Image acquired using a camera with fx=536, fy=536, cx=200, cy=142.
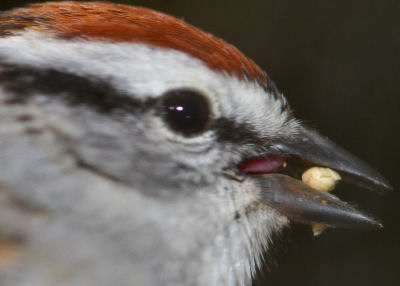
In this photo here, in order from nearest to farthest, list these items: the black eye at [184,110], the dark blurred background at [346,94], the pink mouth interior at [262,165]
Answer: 1. the black eye at [184,110]
2. the pink mouth interior at [262,165]
3. the dark blurred background at [346,94]

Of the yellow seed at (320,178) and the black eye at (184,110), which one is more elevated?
the black eye at (184,110)

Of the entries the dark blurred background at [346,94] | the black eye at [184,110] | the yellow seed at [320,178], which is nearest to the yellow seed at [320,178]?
the yellow seed at [320,178]

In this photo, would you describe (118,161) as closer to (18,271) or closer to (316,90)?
(18,271)

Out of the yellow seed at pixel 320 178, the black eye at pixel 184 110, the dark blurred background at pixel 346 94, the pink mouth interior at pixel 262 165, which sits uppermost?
the black eye at pixel 184 110

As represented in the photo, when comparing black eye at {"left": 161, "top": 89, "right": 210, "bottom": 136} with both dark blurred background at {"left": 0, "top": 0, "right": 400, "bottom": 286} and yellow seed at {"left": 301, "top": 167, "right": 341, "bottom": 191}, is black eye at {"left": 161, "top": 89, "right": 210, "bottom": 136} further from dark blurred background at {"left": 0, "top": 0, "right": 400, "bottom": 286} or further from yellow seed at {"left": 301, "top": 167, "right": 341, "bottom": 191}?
dark blurred background at {"left": 0, "top": 0, "right": 400, "bottom": 286}

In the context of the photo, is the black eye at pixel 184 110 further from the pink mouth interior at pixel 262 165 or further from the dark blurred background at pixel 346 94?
the dark blurred background at pixel 346 94

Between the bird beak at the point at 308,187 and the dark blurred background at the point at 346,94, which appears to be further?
the dark blurred background at the point at 346,94

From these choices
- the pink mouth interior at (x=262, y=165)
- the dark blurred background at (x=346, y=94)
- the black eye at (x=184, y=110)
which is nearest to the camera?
the black eye at (x=184, y=110)

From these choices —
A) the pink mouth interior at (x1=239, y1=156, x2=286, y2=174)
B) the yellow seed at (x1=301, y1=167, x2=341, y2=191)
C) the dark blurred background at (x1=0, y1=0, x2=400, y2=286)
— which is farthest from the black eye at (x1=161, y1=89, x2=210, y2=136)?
the dark blurred background at (x1=0, y1=0, x2=400, y2=286)
